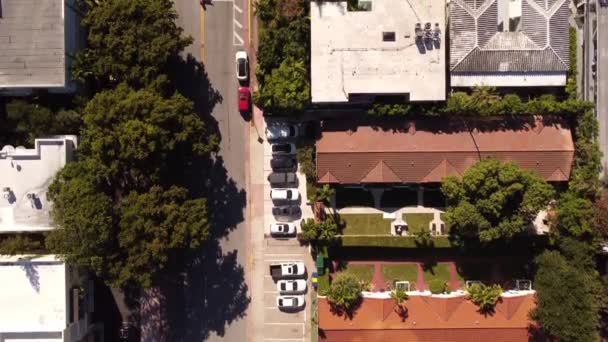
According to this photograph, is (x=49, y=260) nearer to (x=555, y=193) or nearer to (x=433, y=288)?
(x=433, y=288)

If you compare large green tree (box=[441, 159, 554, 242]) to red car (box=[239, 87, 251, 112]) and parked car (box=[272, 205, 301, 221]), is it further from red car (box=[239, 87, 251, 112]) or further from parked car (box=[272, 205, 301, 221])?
red car (box=[239, 87, 251, 112])

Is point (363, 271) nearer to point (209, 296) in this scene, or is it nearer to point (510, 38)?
point (209, 296)

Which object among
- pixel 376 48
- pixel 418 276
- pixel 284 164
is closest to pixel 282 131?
pixel 284 164

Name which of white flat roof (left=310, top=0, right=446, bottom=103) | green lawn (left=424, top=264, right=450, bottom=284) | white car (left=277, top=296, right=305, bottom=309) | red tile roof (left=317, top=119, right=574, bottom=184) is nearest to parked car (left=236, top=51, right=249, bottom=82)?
white flat roof (left=310, top=0, right=446, bottom=103)

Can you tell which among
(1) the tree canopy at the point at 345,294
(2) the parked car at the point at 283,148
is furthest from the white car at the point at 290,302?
(2) the parked car at the point at 283,148

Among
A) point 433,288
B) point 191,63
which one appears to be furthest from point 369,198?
point 191,63

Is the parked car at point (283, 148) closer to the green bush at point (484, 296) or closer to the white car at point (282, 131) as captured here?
the white car at point (282, 131)
